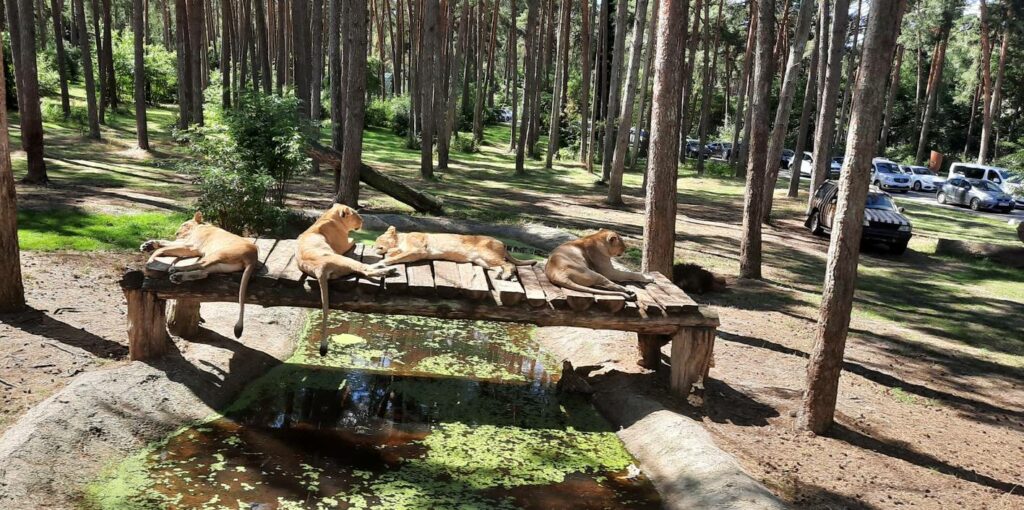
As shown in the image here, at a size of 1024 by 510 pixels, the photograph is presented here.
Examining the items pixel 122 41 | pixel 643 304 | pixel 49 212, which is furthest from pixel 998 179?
pixel 122 41

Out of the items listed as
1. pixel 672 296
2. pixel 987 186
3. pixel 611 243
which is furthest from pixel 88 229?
pixel 987 186

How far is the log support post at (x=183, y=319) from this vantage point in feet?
27.7

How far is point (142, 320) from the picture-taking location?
24.2 ft

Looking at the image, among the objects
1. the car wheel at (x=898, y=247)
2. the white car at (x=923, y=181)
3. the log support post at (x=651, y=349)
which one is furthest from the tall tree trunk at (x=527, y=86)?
the log support post at (x=651, y=349)

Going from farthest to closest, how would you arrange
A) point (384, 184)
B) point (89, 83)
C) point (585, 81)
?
1. point (585, 81)
2. point (89, 83)
3. point (384, 184)

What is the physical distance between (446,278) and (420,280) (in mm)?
293

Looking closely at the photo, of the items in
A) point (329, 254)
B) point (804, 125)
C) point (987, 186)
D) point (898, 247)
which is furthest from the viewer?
point (987, 186)

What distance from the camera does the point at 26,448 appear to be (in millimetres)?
5523

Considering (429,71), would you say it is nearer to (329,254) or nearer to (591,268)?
(591,268)

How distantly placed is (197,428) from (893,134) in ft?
190

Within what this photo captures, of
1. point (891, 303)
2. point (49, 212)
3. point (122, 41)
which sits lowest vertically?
point (891, 303)

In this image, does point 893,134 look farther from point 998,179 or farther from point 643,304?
point 643,304

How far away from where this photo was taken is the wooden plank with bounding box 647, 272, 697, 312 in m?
7.78

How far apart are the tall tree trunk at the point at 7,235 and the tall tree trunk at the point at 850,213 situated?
8.03m
